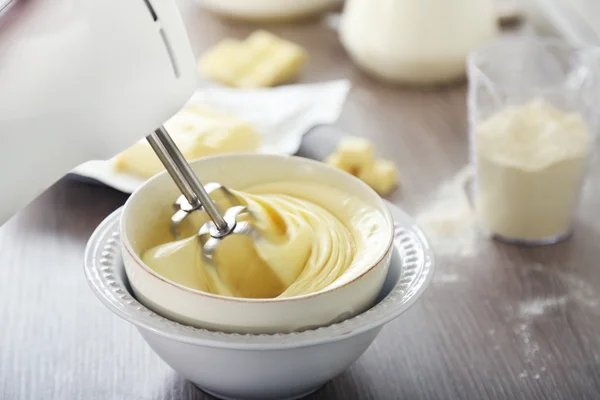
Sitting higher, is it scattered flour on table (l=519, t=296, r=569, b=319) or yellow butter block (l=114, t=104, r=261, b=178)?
yellow butter block (l=114, t=104, r=261, b=178)

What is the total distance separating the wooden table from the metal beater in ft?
0.37

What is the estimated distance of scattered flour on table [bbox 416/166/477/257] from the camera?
77cm

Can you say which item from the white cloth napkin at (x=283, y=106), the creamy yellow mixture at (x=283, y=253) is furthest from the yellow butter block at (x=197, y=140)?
the creamy yellow mixture at (x=283, y=253)

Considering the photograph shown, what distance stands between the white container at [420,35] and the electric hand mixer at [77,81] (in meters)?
0.58

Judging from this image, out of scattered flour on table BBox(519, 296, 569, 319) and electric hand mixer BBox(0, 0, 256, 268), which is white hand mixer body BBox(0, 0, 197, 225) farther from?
scattered flour on table BBox(519, 296, 569, 319)

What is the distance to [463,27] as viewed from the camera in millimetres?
1024

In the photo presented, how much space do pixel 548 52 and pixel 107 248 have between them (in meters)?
0.54

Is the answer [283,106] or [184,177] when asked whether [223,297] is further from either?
[283,106]

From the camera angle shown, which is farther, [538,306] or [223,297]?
[538,306]

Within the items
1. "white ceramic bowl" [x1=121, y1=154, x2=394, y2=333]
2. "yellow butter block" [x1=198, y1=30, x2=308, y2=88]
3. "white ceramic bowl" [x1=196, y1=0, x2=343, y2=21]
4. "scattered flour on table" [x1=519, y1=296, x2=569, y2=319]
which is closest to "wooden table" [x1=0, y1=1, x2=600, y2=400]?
"scattered flour on table" [x1=519, y1=296, x2=569, y2=319]

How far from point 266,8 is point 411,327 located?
686mm

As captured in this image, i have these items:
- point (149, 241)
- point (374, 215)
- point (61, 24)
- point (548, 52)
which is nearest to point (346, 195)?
point (374, 215)

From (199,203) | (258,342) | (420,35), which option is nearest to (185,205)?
(199,203)

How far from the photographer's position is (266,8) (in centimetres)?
122
